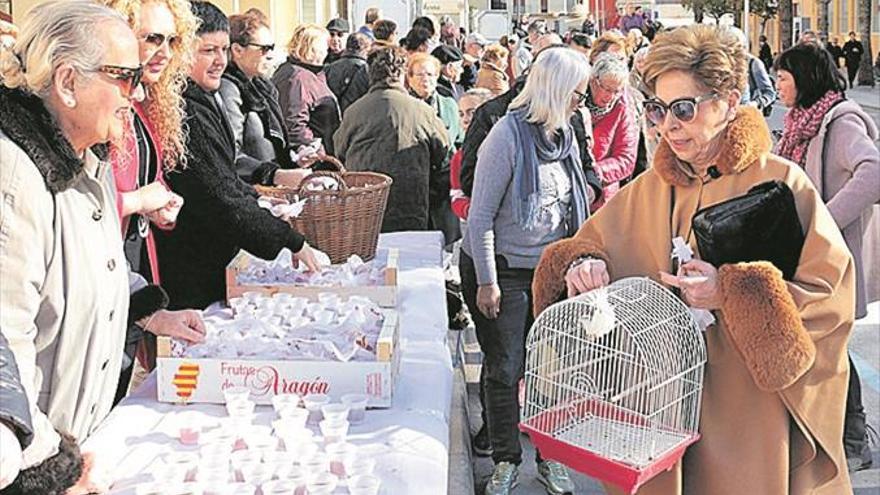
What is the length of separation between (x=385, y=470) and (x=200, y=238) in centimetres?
146

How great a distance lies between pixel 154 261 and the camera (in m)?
3.50

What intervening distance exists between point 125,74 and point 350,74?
6.35m

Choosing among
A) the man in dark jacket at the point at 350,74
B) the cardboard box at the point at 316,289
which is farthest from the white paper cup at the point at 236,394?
the man in dark jacket at the point at 350,74

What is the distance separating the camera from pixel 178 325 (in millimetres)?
2904

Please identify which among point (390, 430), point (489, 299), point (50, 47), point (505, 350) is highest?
point (50, 47)

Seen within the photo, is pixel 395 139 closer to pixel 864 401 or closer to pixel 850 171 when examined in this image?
pixel 850 171

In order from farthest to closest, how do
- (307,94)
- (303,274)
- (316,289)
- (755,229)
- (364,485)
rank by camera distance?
(307,94)
(303,274)
(316,289)
(755,229)
(364,485)

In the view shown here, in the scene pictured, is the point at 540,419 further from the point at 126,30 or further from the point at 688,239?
the point at 126,30

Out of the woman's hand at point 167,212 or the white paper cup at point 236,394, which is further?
the woman's hand at point 167,212

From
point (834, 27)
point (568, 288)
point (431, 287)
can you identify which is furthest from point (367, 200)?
point (834, 27)

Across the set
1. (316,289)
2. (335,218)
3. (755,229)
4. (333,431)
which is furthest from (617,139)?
(333,431)

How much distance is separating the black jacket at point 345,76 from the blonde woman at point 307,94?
0.45 m

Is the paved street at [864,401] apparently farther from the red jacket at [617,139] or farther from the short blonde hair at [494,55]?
the short blonde hair at [494,55]

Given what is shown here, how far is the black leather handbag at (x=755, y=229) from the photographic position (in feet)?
8.70
